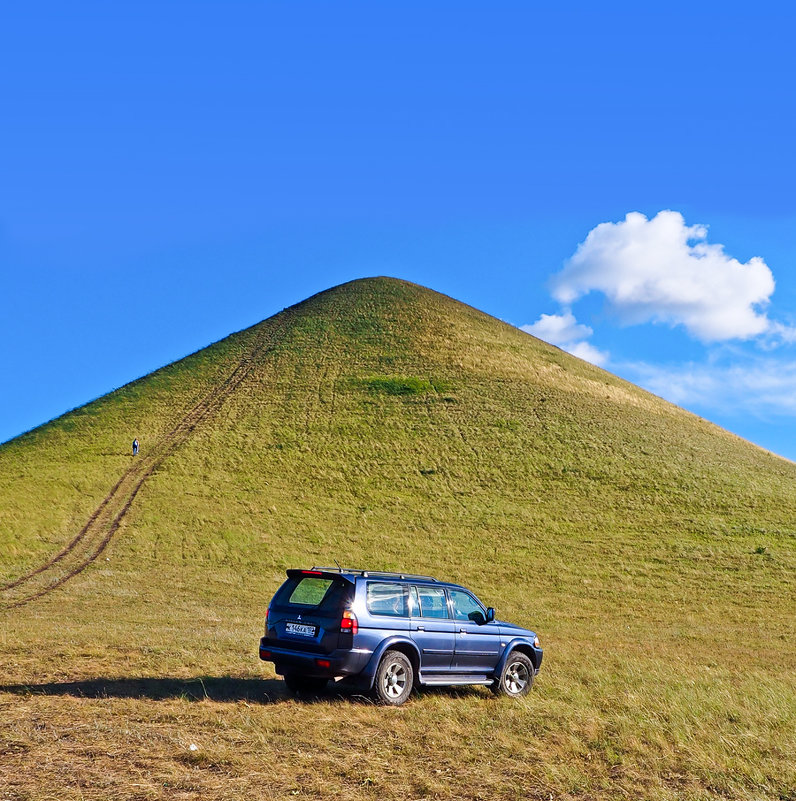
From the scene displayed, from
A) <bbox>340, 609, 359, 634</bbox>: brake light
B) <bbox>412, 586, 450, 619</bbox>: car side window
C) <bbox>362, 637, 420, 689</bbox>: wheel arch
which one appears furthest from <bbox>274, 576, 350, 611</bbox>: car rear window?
<bbox>412, 586, 450, 619</bbox>: car side window

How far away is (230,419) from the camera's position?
2746 inches

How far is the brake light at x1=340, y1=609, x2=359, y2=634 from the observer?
11242 millimetres

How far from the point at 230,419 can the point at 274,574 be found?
34.8 metres

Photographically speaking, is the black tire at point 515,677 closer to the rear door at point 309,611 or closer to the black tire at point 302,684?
the black tire at point 302,684

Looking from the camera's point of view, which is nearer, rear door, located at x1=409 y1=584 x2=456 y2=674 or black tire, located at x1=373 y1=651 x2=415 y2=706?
black tire, located at x1=373 y1=651 x2=415 y2=706

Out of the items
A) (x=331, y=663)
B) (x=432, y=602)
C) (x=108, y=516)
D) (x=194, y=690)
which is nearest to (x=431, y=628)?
(x=432, y=602)

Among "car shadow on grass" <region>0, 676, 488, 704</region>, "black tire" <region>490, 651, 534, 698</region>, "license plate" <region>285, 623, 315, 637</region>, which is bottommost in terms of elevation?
"car shadow on grass" <region>0, 676, 488, 704</region>

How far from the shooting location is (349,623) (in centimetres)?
1127

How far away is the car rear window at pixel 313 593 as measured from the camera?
1162cm

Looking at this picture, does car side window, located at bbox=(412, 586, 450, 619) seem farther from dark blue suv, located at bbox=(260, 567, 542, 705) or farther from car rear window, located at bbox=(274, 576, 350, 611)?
car rear window, located at bbox=(274, 576, 350, 611)

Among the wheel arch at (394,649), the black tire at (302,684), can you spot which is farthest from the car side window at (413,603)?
the black tire at (302,684)

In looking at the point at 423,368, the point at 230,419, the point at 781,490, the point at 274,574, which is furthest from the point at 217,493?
the point at 781,490

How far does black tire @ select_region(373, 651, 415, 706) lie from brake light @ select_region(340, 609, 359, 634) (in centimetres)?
74

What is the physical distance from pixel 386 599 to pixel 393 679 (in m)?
1.20
